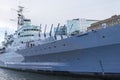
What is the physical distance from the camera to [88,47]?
59.7ft

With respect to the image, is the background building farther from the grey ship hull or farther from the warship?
the grey ship hull

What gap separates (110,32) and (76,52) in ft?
12.7

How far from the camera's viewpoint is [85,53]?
61.7 ft

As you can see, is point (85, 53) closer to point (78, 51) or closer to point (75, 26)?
point (78, 51)

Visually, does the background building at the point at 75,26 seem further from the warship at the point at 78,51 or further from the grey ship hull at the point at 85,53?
the grey ship hull at the point at 85,53

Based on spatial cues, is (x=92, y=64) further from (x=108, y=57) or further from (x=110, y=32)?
(x=110, y=32)

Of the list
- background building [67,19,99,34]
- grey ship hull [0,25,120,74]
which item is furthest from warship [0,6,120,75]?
background building [67,19,99,34]

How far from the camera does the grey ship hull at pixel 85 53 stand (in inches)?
660

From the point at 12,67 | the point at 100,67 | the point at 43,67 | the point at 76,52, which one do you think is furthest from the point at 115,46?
the point at 12,67

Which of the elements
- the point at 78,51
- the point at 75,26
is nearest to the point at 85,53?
the point at 78,51

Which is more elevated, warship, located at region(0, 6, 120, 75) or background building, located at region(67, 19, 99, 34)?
background building, located at region(67, 19, 99, 34)

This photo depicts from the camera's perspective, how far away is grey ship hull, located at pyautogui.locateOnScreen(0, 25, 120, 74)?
16.8m

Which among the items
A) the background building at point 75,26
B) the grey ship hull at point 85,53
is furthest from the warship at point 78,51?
the background building at point 75,26

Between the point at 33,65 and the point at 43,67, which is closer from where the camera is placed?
the point at 43,67
